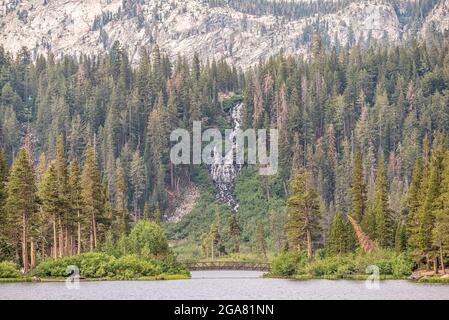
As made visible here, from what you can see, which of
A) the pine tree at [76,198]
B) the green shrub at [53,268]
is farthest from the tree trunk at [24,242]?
the pine tree at [76,198]

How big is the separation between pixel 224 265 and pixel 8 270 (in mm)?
53358

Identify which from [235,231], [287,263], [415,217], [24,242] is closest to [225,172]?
[235,231]

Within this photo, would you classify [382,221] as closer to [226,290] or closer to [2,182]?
[226,290]

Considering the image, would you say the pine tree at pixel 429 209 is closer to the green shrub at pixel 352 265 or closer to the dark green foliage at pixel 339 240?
the green shrub at pixel 352 265

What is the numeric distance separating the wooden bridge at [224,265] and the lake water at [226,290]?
3981 centimetres

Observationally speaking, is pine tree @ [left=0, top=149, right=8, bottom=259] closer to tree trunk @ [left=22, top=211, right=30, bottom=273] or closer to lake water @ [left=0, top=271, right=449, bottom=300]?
tree trunk @ [left=22, top=211, right=30, bottom=273]

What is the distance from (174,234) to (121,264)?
70.6 meters

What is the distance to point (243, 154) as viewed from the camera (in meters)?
190

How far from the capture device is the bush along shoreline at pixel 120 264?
96.5 metres

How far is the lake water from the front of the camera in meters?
77.3

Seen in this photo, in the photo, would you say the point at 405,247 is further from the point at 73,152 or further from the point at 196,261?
the point at 73,152

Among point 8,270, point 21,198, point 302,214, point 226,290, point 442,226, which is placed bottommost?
point 226,290

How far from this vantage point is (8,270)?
93438 mm
